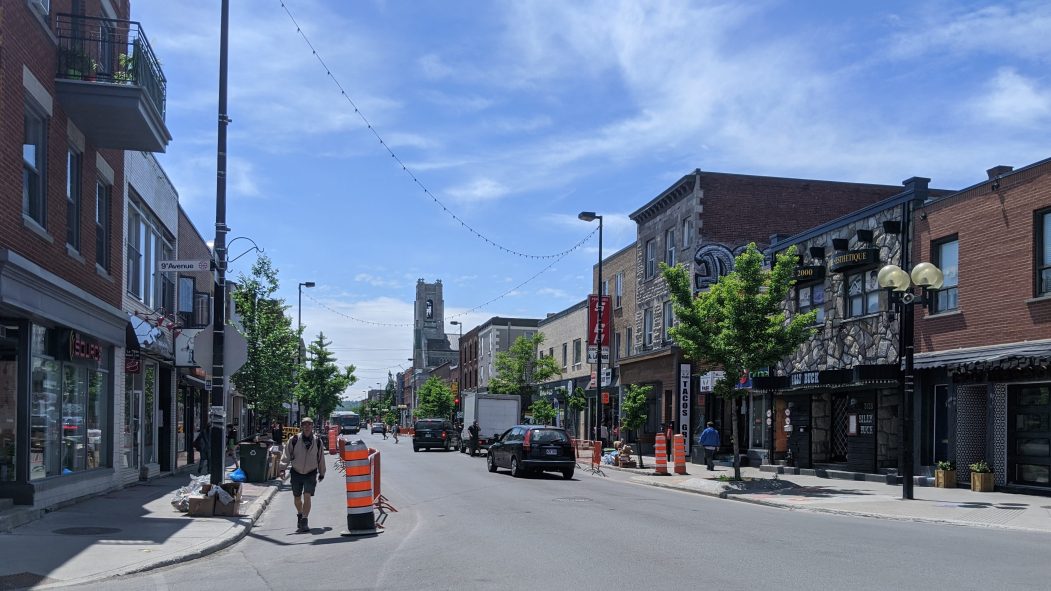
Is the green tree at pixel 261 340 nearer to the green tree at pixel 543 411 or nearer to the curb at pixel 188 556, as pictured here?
the curb at pixel 188 556

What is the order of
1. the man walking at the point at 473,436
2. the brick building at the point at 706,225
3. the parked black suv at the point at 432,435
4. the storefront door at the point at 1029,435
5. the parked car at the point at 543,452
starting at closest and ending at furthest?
the storefront door at the point at 1029,435, the parked car at the point at 543,452, the brick building at the point at 706,225, the man walking at the point at 473,436, the parked black suv at the point at 432,435

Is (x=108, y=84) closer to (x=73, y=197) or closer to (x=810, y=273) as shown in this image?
(x=73, y=197)

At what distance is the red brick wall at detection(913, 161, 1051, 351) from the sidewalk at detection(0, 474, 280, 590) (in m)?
15.8

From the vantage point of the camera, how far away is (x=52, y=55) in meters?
15.1

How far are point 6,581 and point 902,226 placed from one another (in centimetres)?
2112

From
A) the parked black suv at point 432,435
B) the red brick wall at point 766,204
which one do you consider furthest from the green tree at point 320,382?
Result: the red brick wall at point 766,204

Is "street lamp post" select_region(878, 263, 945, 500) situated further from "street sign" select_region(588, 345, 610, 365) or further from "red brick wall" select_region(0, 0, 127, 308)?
"street sign" select_region(588, 345, 610, 365)

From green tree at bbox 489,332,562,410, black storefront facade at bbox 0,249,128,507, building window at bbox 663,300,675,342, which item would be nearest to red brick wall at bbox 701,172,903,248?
building window at bbox 663,300,675,342

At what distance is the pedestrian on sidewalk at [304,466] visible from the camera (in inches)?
536

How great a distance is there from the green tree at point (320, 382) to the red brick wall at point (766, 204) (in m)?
21.8

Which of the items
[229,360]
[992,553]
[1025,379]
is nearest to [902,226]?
[1025,379]

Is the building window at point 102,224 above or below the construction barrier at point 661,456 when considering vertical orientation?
above

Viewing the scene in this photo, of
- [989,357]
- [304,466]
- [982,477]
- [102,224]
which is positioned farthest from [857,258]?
[102,224]

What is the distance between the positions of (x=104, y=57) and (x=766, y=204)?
27153 mm
